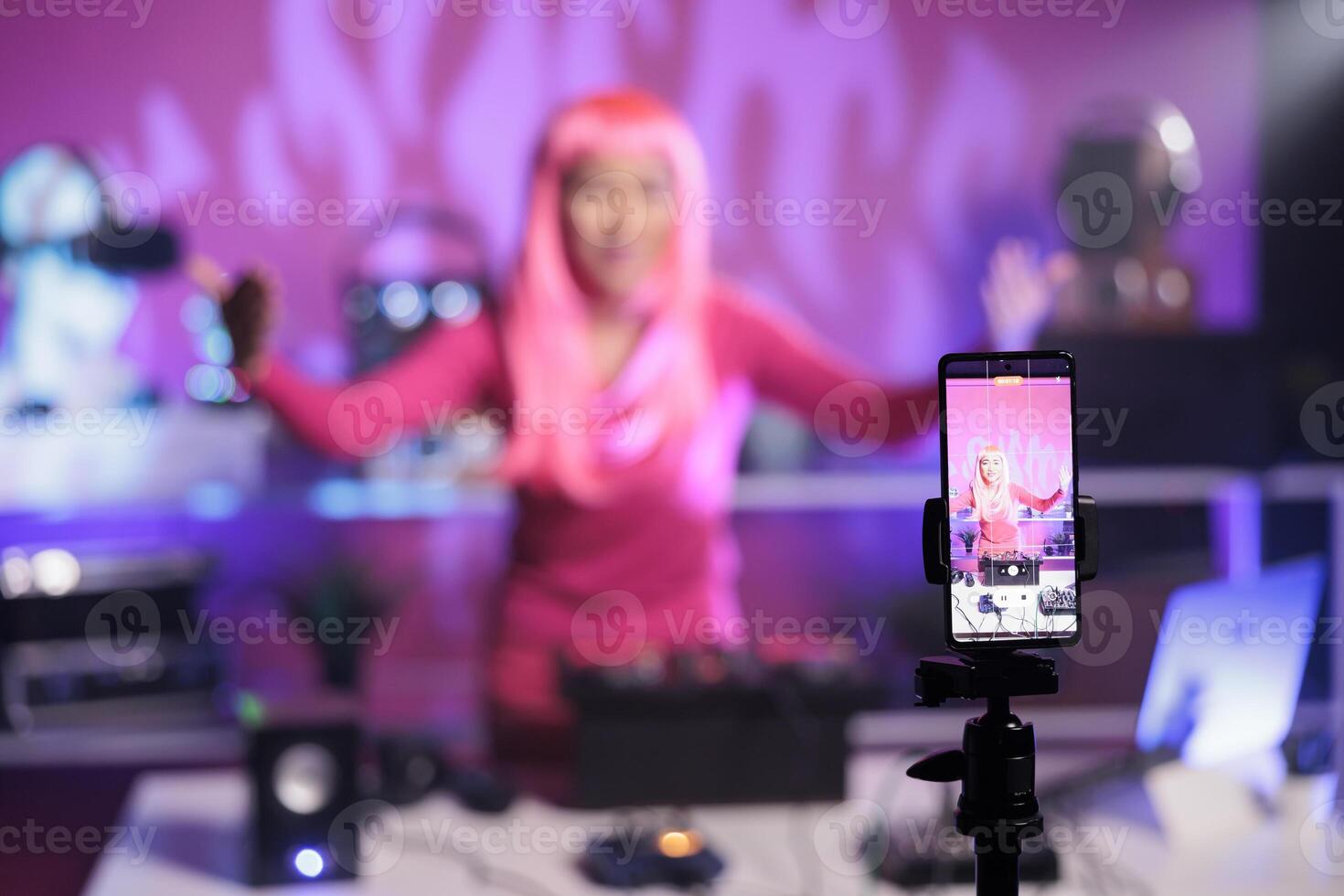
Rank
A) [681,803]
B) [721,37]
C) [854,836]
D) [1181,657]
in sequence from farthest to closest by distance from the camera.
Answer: [721,37] → [681,803] → [854,836] → [1181,657]

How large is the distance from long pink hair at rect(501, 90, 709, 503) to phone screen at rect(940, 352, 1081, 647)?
1.74 meters

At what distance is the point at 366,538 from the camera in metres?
3.09

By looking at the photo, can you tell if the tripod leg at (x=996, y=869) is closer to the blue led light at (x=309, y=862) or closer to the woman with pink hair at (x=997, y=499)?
the woman with pink hair at (x=997, y=499)

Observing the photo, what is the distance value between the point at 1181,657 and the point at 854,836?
431 mm

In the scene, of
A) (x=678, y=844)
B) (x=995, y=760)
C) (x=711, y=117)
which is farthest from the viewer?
(x=711, y=117)

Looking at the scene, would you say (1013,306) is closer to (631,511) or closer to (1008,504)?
(631,511)

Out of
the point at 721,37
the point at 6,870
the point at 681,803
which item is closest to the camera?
the point at 681,803

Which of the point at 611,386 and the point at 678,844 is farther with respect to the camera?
the point at 611,386

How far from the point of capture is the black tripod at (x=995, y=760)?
2.66ft

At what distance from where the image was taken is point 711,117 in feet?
10.1

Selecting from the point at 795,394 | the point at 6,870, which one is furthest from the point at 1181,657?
the point at 6,870

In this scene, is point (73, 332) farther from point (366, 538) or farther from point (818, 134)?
point (818, 134)

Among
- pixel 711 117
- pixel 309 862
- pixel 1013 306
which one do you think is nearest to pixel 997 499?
pixel 309 862

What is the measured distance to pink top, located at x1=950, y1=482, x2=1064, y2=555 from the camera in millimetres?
889
